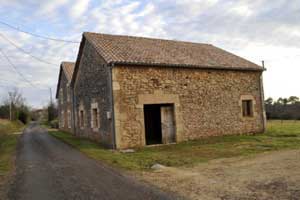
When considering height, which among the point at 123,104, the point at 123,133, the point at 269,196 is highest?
the point at 123,104

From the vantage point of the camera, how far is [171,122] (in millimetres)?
15297

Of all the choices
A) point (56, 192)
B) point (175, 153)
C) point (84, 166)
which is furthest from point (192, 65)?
point (56, 192)

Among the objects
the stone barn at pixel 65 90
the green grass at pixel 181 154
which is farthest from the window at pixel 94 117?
the stone barn at pixel 65 90

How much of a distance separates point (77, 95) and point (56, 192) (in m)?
14.6

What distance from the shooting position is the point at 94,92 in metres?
16.4

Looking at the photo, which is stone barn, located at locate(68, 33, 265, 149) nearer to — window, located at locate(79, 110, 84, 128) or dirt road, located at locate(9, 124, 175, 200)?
window, located at locate(79, 110, 84, 128)

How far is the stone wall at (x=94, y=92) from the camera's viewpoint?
1438cm

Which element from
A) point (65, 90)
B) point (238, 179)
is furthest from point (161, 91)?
point (65, 90)

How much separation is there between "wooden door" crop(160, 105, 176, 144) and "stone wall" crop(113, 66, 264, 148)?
280mm

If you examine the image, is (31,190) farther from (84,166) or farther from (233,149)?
(233,149)

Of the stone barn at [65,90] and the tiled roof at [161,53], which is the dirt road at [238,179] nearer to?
the tiled roof at [161,53]

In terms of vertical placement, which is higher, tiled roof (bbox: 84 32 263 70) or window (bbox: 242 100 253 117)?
tiled roof (bbox: 84 32 263 70)

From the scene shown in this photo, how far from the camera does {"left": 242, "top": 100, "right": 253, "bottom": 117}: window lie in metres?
18.3

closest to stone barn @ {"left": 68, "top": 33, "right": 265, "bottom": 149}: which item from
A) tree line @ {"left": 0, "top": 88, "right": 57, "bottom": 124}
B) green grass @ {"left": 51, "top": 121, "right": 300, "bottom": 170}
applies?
A: green grass @ {"left": 51, "top": 121, "right": 300, "bottom": 170}
